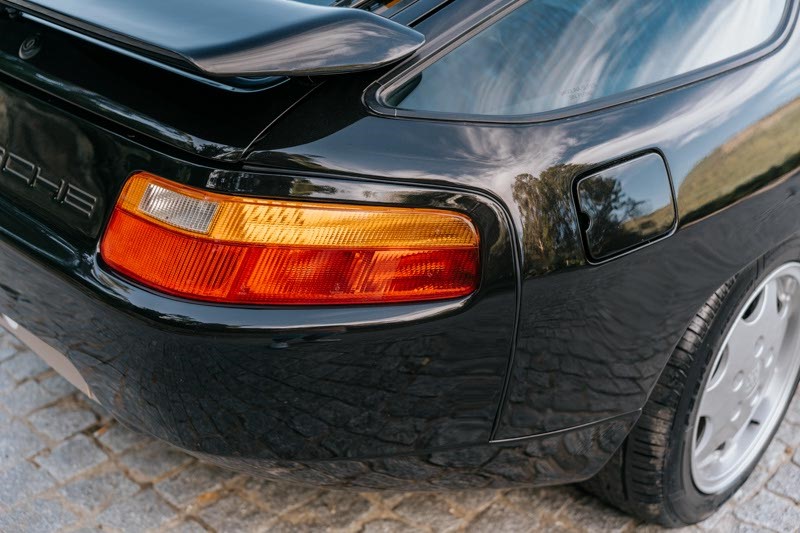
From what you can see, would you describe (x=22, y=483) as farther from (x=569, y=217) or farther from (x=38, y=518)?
(x=569, y=217)

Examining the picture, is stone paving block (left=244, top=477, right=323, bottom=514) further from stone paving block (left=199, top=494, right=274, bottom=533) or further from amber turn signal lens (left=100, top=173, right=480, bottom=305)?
amber turn signal lens (left=100, top=173, right=480, bottom=305)

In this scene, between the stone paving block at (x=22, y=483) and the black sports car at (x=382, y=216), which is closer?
the black sports car at (x=382, y=216)

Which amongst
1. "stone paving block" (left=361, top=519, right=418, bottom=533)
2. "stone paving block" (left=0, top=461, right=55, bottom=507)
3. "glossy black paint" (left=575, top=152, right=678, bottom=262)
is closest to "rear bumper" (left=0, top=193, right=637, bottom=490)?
"glossy black paint" (left=575, top=152, right=678, bottom=262)

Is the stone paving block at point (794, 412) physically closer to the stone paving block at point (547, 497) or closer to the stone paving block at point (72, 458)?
the stone paving block at point (547, 497)

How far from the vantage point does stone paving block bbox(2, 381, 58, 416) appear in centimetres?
295

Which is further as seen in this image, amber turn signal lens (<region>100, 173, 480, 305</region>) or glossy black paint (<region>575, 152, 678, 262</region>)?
glossy black paint (<region>575, 152, 678, 262</region>)

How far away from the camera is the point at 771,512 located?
268 cm

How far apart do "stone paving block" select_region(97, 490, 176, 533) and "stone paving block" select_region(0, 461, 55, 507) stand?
23 centimetres

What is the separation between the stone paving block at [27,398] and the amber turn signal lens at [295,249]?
149 centimetres

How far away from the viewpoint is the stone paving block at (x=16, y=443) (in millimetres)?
2748

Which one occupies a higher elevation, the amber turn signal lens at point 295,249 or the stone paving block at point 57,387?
the amber turn signal lens at point 295,249

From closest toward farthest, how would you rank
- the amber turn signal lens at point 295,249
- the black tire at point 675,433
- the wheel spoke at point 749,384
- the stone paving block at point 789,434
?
the amber turn signal lens at point 295,249 < the black tire at point 675,433 < the wheel spoke at point 749,384 < the stone paving block at point 789,434

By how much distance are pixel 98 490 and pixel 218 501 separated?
1.18ft

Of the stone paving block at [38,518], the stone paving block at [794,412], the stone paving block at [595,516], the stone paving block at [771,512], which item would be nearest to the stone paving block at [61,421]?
the stone paving block at [38,518]
